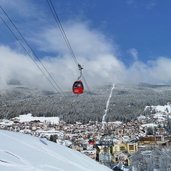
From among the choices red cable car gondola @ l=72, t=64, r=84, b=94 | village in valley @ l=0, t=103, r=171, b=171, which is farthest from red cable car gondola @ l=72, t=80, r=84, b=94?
village in valley @ l=0, t=103, r=171, b=171

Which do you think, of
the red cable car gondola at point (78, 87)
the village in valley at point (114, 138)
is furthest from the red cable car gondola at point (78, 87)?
the village in valley at point (114, 138)

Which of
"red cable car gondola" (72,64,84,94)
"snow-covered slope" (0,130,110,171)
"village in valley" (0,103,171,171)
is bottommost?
"snow-covered slope" (0,130,110,171)

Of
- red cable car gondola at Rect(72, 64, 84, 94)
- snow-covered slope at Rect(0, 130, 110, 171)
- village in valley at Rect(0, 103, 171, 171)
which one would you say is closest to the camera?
snow-covered slope at Rect(0, 130, 110, 171)

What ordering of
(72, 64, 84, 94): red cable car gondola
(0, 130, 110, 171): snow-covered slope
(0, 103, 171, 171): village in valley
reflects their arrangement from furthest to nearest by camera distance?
1. (0, 103, 171, 171): village in valley
2. (72, 64, 84, 94): red cable car gondola
3. (0, 130, 110, 171): snow-covered slope

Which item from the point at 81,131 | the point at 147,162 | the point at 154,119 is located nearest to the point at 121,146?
the point at 147,162

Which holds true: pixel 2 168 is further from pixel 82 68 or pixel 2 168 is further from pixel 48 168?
pixel 82 68

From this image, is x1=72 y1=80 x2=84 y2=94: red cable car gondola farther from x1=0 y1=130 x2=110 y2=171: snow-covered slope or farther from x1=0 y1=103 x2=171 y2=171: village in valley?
x1=0 y1=130 x2=110 y2=171: snow-covered slope

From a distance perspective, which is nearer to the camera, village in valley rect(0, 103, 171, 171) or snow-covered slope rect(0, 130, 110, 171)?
snow-covered slope rect(0, 130, 110, 171)

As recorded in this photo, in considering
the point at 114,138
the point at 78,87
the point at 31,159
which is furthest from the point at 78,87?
the point at 114,138
